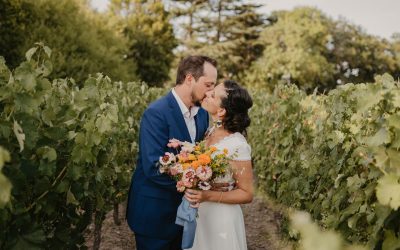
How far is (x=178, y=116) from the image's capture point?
10.6 feet

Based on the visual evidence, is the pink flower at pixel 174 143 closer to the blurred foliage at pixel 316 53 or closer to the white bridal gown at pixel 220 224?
the white bridal gown at pixel 220 224

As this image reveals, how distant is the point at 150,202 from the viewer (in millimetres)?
3180

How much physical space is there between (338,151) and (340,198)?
0.79 m

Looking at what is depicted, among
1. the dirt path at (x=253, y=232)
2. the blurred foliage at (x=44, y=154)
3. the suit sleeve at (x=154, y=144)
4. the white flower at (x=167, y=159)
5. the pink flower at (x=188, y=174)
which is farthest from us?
the dirt path at (x=253, y=232)

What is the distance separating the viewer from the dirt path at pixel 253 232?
611cm

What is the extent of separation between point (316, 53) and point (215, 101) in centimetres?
4744

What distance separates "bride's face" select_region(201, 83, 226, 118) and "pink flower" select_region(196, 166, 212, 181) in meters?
0.69

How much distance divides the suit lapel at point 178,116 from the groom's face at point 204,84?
19 cm

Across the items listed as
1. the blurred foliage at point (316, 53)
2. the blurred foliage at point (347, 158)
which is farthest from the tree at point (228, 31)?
the blurred foliage at point (347, 158)

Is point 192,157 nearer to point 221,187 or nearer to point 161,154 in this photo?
point 161,154

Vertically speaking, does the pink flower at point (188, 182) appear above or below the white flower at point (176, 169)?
below

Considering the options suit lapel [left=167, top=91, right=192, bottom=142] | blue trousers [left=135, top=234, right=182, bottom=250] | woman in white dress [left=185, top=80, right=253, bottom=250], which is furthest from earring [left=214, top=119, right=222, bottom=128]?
blue trousers [left=135, top=234, right=182, bottom=250]

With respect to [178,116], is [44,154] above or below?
below

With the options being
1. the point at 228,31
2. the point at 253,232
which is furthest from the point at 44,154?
the point at 228,31
